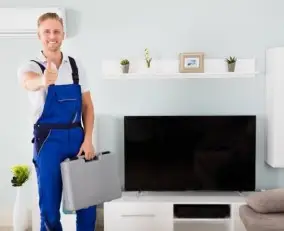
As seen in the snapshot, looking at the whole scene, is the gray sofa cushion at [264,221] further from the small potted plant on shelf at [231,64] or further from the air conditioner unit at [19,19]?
the air conditioner unit at [19,19]

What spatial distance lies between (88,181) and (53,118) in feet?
1.23

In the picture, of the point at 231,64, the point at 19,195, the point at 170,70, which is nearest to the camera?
the point at 19,195

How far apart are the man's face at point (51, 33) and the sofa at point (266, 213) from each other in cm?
158

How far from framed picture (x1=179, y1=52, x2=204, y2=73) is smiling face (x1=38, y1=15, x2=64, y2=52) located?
5.09ft

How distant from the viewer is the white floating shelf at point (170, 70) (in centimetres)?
378

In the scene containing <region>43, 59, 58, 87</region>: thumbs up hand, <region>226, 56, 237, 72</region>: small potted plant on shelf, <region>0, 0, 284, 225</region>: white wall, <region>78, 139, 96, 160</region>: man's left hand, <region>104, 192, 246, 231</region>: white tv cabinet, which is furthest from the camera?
<region>0, 0, 284, 225</region>: white wall

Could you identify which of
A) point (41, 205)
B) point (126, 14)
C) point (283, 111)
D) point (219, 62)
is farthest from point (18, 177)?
point (283, 111)

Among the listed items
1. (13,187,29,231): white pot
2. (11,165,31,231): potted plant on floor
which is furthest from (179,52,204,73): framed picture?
(13,187,29,231): white pot

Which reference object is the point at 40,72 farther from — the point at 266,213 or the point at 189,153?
the point at 189,153

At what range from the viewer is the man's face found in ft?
7.82

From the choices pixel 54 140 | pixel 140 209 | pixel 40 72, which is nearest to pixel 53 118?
pixel 54 140

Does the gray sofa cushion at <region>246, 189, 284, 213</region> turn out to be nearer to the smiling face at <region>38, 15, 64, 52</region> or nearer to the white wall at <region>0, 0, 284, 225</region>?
the white wall at <region>0, 0, 284, 225</region>

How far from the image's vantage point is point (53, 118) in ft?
7.88

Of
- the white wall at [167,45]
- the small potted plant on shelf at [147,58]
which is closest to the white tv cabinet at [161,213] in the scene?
the white wall at [167,45]
